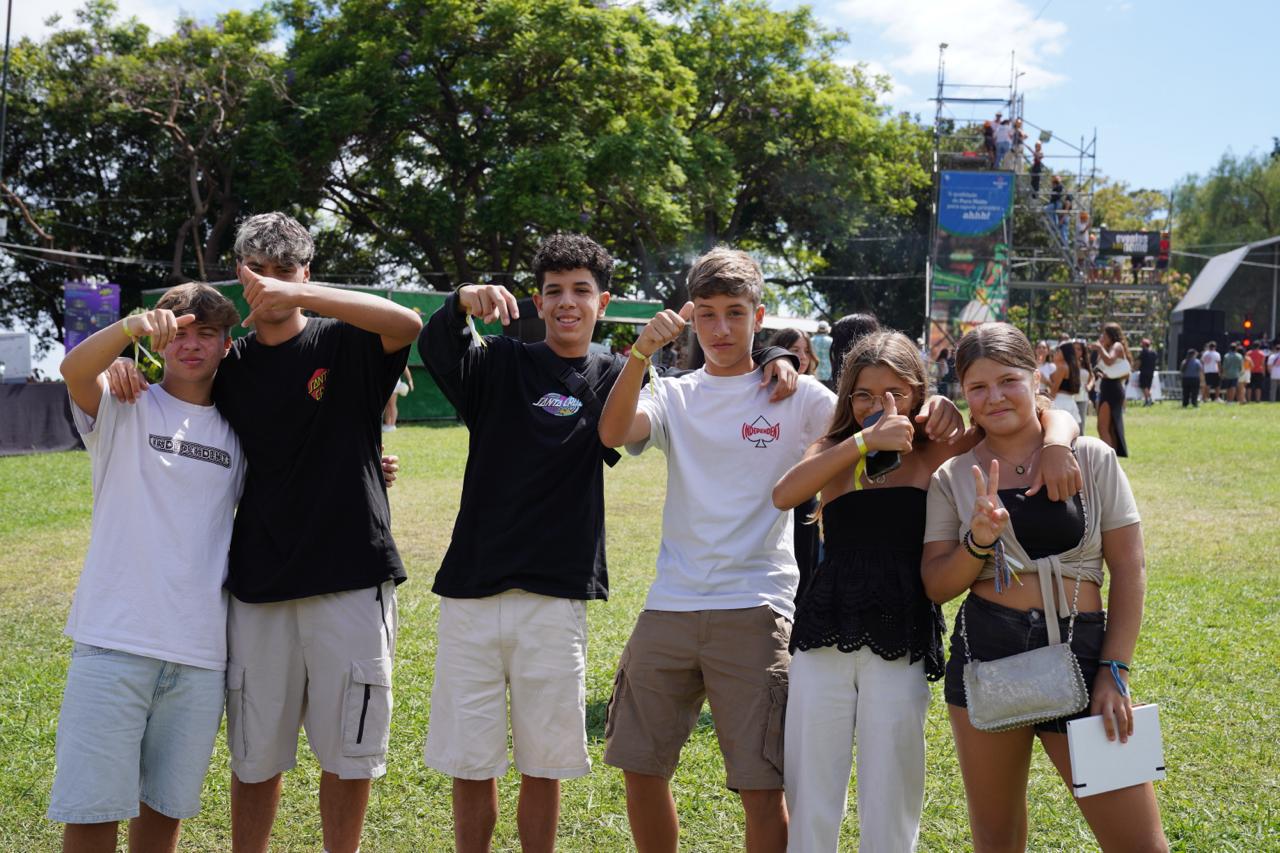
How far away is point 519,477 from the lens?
341cm

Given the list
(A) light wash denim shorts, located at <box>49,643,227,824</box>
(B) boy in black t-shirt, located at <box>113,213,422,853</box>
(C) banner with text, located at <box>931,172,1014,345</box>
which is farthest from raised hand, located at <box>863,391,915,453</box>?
(C) banner with text, located at <box>931,172,1014,345</box>

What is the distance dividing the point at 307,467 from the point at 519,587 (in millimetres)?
759

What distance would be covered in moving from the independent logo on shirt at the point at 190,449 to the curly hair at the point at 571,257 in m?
1.12

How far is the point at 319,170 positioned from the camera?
27.7 metres

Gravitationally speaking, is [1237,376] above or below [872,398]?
above

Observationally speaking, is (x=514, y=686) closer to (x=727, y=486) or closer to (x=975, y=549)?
(x=727, y=486)

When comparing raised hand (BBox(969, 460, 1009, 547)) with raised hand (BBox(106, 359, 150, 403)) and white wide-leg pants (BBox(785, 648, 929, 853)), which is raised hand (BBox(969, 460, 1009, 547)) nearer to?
white wide-leg pants (BBox(785, 648, 929, 853))

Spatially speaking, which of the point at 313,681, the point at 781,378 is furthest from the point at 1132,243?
the point at 313,681

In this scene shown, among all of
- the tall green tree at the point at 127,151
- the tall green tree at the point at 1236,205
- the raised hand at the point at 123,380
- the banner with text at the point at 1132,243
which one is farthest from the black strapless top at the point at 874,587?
→ the tall green tree at the point at 1236,205

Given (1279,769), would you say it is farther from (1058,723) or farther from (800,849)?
(800,849)

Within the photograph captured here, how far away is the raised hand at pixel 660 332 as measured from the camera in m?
3.11

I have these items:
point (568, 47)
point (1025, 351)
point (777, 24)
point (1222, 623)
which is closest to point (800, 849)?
point (1025, 351)

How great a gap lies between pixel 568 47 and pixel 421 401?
9.53 m

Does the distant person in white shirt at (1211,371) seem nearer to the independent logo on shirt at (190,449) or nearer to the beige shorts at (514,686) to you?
the beige shorts at (514,686)
